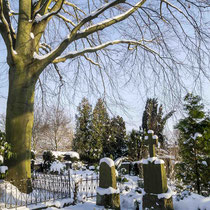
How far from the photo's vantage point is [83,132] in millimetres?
25391

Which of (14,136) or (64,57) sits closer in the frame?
(14,136)

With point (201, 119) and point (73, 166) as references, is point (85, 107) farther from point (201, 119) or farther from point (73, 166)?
point (201, 119)

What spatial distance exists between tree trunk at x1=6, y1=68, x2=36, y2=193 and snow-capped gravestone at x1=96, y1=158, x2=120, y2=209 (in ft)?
7.04

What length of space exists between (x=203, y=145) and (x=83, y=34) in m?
5.77

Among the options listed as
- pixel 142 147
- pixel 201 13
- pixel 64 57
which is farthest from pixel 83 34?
pixel 142 147

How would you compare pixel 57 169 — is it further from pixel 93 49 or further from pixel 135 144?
pixel 93 49

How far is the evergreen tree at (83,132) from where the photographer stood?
24312 millimetres

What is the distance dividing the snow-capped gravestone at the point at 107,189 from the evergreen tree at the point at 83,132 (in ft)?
58.0

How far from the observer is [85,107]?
26375mm

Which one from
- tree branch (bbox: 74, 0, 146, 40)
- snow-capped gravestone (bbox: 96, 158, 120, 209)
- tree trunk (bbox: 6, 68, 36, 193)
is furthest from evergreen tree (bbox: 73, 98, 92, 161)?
tree branch (bbox: 74, 0, 146, 40)

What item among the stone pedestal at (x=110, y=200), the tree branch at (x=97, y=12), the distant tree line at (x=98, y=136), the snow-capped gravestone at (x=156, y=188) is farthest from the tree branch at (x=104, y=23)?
the distant tree line at (x=98, y=136)

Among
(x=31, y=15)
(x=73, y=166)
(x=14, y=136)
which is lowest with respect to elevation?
(x=73, y=166)

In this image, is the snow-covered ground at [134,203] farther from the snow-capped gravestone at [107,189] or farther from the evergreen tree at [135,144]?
the evergreen tree at [135,144]

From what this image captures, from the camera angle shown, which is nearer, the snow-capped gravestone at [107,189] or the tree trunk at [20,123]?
the snow-capped gravestone at [107,189]
